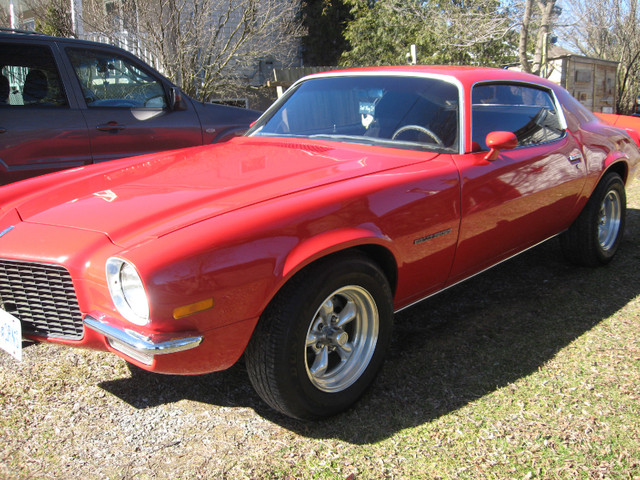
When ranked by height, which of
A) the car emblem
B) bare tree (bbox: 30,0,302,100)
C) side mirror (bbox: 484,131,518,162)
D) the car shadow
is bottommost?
the car shadow

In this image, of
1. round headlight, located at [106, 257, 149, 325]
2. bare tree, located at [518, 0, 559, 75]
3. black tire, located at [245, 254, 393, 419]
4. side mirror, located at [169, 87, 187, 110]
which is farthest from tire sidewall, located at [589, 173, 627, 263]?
bare tree, located at [518, 0, 559, 75]

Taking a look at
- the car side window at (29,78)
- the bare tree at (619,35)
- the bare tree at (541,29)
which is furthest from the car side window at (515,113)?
the bare tree at (619,35)

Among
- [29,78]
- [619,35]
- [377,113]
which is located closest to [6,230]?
[377,113]

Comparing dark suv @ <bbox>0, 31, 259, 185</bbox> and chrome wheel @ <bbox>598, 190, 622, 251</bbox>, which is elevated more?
dark suv @ <bbox>0, 31, 259, 185</bbox>

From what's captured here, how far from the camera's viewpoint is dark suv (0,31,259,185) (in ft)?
14.6

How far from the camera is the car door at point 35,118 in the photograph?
438cm

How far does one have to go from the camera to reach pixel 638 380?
2.82 metres

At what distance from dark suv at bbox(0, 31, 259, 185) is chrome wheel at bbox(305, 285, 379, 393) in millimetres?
3056

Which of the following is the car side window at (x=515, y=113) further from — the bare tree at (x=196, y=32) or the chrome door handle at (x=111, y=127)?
the bare tree at (x=196, y=32)

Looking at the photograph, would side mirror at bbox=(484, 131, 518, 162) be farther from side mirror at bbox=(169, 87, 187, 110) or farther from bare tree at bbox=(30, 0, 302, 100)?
bare tree at bbox=(30, 0, 302, 100)

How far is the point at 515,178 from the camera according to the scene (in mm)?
3273

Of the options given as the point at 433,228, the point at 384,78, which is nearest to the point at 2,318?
the point at 433,228

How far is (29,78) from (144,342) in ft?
11.5

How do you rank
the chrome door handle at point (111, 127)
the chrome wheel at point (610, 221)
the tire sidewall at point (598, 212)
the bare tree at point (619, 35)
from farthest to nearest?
the bare tree at point (619, 35), the chrome door handle at point (111, 127), the chrome wheel at point (610, 221), the tire sidewall at point (598, 212)
